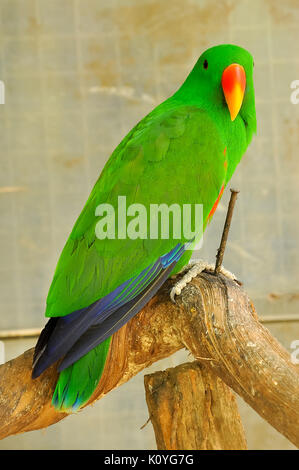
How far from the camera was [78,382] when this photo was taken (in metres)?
1.39

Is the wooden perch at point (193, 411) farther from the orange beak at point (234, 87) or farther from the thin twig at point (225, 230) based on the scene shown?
the orange beak at point (234, 87)

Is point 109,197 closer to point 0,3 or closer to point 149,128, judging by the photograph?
point 149,128

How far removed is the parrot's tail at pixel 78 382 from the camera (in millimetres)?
1382

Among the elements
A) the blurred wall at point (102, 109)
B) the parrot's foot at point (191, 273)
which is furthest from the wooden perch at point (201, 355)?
the blurred wall at point (102, 109)

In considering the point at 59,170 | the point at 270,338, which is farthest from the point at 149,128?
the point at 59,170

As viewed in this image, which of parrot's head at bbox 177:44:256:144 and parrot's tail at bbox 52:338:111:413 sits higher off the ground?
parrot's head at bbox 177:44:256:144

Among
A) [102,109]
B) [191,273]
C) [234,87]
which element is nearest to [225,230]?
[191,273]

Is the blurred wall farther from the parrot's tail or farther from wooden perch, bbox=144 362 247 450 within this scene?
the parrot's tail

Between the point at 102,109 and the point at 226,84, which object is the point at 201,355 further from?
the point at 102,109

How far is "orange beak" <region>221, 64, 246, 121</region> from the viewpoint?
153 centimetres

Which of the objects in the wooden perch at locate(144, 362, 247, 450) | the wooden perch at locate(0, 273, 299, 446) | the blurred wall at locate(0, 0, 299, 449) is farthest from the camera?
the blurred wall at locate(0, 0, 299, 449)

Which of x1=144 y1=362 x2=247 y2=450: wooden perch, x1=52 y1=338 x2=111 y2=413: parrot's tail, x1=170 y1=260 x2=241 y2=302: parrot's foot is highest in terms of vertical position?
x1=170 y1=260 x2=241 y2=302: parrot's foot

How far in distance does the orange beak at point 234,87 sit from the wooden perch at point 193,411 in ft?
2.10

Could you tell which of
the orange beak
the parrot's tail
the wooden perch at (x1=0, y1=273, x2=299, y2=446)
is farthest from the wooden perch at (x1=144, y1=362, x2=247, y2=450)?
the orange beak
